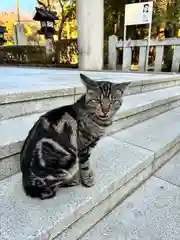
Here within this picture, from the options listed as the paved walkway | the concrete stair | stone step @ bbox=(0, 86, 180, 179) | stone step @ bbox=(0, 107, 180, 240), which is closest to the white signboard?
the paved walkway

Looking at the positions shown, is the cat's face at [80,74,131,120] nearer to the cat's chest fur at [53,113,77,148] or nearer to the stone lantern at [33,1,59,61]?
the cat's chest fur at [53,113,77,148]

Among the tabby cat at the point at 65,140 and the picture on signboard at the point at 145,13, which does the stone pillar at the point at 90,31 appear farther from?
the tabby cat at the point at 65,140

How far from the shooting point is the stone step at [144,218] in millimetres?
837

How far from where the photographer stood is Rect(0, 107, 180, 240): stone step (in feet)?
2.35

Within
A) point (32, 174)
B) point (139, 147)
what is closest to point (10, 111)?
point (32, 174)

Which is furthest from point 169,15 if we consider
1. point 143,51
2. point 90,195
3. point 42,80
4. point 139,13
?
point 90,195

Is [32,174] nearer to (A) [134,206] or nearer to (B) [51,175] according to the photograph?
(B) [51,175]

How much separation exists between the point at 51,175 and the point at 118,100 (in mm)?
452

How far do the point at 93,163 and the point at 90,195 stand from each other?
278 mm

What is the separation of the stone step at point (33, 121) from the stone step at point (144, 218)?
453 mm

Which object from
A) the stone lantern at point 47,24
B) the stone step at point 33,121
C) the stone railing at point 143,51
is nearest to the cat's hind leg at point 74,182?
the stone step at point 33,121

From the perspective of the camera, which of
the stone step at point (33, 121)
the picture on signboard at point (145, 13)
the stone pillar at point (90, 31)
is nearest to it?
the stone step at point (33, 121)

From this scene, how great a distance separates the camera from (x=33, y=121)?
1.24 m

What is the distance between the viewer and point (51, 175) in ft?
2.63
